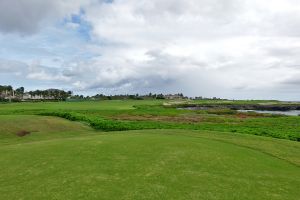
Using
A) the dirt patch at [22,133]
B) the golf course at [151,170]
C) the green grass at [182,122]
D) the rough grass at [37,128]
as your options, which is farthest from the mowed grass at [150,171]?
the green grass at [182,122]

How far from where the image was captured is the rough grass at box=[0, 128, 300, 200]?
1323 cm

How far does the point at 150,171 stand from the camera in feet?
52.6

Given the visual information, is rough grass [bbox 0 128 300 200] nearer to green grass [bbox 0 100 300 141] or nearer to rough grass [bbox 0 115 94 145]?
rough grass [bbox 0 115 94 145]

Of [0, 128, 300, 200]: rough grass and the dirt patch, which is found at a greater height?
[0, 128, 300, 200]: rough grass

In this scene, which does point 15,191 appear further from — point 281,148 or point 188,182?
point 281,148

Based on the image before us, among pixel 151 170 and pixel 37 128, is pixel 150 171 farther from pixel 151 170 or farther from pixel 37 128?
pixel 37 128

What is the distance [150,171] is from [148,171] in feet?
0.30

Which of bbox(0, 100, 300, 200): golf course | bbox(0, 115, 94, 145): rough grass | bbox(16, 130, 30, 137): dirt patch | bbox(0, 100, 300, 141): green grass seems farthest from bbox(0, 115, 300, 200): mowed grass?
bbox(0, 100, 300, 141): green grass

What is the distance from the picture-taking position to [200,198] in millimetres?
12539

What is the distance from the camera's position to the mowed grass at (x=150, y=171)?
1326 centimetres

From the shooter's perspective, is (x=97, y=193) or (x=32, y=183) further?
(x=32, y=183)

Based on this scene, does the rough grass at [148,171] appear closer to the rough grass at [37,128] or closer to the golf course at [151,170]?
the golf course at [151,170]

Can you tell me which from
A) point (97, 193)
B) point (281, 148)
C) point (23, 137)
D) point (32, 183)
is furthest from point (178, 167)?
point (23, 137)

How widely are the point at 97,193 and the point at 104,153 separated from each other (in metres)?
7.49
